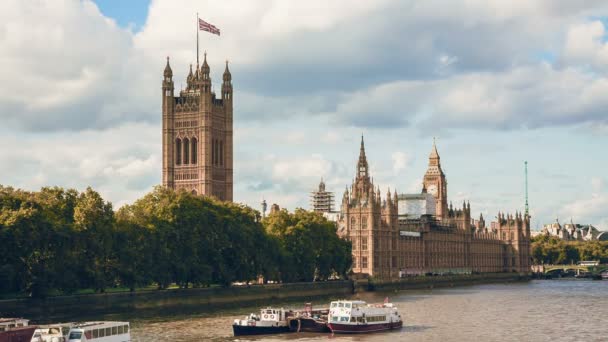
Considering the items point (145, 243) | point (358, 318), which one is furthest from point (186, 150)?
point (358, 318)

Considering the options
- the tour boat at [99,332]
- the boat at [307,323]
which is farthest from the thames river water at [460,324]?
the tour boat at [99,332]

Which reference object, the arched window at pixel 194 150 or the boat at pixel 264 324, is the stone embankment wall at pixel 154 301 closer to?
the boat at pixel 264 324

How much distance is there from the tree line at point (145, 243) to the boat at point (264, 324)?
60.5ft

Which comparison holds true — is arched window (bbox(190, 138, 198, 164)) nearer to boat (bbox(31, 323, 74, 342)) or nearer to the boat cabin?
the boat cabin

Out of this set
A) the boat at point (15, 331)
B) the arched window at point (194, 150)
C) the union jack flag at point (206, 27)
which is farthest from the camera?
the arched window at point (194, 150)

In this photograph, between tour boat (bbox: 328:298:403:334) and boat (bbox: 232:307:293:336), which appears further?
tour boat (bbox: 328:298:403:334)

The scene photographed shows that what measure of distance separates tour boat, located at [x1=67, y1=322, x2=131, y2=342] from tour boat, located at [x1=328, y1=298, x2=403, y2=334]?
20.2m

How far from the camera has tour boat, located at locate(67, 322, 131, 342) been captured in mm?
66062

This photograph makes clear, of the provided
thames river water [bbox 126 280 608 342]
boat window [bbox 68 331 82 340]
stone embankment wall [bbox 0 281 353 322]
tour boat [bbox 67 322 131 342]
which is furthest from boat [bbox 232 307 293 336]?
boat window [bbox 68 331 82 340]

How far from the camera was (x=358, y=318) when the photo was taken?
84688 millimetres

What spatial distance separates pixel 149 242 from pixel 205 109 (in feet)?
318

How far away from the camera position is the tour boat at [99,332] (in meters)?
66.1

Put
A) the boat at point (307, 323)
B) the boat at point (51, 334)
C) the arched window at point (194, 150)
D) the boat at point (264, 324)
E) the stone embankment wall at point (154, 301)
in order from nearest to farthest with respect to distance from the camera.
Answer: the boat at point (51, 334), the boat at point (264, 324), the boat at point (307, 323), the stone embankment wall at point (154, 301), the arched window at point (194, 150)

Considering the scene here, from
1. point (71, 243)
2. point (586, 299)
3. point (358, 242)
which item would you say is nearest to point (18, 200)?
point (71, 243)
